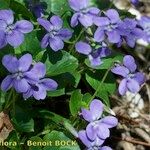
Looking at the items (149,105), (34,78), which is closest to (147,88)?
(149,105)

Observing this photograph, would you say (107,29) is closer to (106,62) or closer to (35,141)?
(106,62)

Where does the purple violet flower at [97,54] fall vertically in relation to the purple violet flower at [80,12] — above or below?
below

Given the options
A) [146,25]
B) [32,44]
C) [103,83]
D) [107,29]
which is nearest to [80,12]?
[107,29]

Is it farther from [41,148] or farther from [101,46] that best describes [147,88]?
[41,148]

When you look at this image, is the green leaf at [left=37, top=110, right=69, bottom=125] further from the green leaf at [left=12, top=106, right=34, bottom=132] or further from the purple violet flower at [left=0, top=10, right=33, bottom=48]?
the purple violet flower at [left=0, top=10, right=33, bottom=48]

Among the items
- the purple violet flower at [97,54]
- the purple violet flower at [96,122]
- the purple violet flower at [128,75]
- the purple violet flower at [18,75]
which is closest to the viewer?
the purple violet flower at [18,75]

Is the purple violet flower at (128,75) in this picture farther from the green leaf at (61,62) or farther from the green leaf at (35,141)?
the green leaf at (35,141)

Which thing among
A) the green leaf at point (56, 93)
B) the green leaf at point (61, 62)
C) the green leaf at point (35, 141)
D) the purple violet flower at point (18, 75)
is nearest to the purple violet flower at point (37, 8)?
the green leaf at point (61, 62)

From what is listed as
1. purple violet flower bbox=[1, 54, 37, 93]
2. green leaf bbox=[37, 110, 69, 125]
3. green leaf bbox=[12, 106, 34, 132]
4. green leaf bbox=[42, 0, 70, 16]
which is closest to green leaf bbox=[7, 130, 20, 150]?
green leaf bbox=[12, 106, 34, 132]
